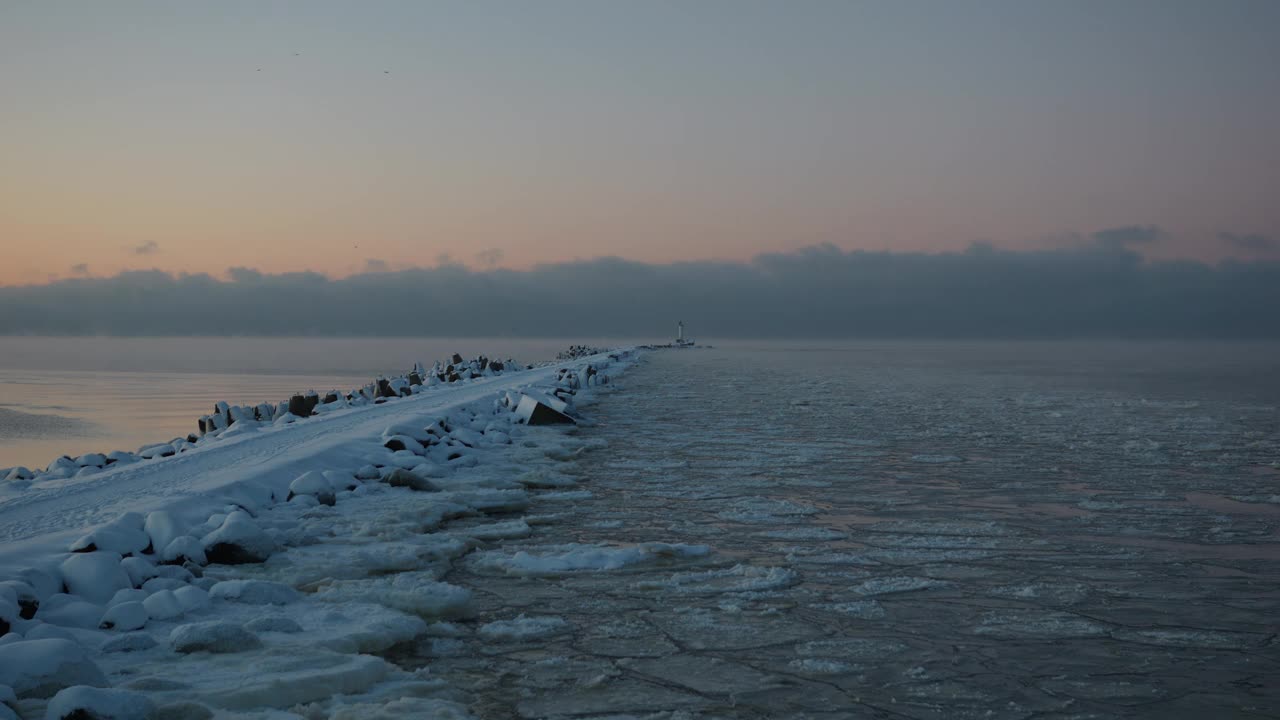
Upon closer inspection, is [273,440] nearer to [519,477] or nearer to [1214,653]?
[519,477]

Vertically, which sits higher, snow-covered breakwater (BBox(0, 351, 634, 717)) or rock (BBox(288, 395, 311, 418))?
rock (BBox(288, 395, 311, 418))

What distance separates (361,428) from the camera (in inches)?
388

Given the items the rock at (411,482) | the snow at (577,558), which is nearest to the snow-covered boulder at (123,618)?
the snow at (577,558)

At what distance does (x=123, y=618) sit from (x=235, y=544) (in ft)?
3.86

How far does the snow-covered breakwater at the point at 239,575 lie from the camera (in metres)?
2.95

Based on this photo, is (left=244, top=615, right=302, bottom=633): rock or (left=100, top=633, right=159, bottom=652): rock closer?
(left=100, top=633, right=159, bottom=652): rock

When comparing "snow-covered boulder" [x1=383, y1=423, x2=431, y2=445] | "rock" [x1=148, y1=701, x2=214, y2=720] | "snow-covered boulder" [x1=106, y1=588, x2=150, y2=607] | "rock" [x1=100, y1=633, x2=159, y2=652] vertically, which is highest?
"snow-covered boulder" [x1=383, y1=423, x2=431, y2=445]

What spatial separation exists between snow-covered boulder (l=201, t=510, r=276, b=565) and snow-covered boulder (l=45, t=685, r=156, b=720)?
6.76 feet

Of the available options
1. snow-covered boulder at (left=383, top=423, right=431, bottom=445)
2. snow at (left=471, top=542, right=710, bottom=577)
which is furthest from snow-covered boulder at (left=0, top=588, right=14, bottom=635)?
snow-covered boulder at (left=383, top=423, right=431, bottom=445)

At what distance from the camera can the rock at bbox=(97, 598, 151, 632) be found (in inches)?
140

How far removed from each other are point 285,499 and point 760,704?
453 centimetres

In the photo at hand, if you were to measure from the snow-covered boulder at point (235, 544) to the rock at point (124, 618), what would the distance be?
3.63ft

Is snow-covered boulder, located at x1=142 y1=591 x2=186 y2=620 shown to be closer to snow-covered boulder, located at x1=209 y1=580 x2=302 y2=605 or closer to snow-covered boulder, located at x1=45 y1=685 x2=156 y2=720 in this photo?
snow-covered boulder, located at x1=209 y1=580 x2=302 y2=605

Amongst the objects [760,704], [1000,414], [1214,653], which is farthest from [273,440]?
[1000,414]
